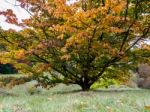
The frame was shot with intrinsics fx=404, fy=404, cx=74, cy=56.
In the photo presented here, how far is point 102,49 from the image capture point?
1157cm

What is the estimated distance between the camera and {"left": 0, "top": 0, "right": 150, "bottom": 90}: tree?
36.1 feet

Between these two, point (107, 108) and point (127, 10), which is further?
point (127, 10)

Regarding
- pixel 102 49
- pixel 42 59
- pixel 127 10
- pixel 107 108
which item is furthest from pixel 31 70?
pixel 107 108

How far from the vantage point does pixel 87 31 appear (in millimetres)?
10906

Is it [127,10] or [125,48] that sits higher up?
[127,10]

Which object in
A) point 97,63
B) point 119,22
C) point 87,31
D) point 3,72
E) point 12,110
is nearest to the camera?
point 12,110

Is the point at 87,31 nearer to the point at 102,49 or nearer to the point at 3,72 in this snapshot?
the point at 102,49

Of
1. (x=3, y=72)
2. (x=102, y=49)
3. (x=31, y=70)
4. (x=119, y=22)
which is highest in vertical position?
(x=119, y=22)

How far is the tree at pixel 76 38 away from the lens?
1099 centimetres

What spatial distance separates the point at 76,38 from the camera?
35.6 feet

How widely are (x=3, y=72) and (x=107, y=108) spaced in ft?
72.9

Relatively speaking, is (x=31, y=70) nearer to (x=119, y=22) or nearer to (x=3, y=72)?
(x=119, y=22)

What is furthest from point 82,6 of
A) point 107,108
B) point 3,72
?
point 3,72

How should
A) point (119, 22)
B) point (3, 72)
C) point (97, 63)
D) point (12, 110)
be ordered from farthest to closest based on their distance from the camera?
point (3, 72), point (97, 63), point (119, 22), point (12, 110)
